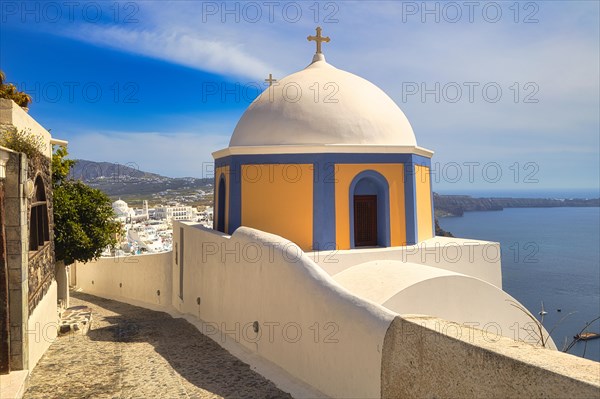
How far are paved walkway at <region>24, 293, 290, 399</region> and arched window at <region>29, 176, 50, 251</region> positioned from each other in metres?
2.11

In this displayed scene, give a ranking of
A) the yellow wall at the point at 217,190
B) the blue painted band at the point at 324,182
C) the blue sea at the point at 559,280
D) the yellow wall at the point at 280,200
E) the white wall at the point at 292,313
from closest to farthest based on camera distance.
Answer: the white wall at the point at 292,313, the blue painted band at the point at 324,182, the yellow wall at the point at 280,200, the yellow wall at the point at 217,190, the blue sea at the point at 559,280

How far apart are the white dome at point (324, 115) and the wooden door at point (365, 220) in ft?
3.94

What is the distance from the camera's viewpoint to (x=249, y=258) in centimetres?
815

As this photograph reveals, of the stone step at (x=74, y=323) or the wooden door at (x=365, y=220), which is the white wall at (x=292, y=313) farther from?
the stone step at (x=74, y=323)

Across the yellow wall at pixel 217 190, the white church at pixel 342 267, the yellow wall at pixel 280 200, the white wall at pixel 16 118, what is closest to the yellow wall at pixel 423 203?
the white church at pixel 342 267

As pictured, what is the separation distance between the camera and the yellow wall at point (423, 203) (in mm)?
9820

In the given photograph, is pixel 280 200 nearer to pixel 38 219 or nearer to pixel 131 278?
pixel 38 219

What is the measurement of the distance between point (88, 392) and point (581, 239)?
118m

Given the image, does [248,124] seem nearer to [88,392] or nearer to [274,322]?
[274,322]

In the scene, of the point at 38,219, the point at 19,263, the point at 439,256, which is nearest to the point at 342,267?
the point at 439,256

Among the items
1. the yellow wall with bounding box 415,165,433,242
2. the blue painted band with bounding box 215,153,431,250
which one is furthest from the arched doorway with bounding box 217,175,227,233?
the yellow wall with bounding box 415,165,433,242

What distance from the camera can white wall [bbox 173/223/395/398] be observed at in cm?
515

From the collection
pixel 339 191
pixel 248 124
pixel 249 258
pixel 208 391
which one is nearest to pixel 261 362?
pixel 208 391

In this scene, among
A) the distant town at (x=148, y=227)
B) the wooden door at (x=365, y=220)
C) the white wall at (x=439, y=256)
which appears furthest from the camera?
the distant town at (x=148, y=227)
